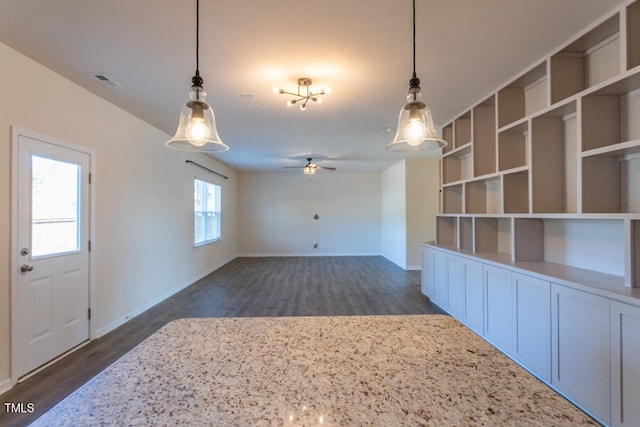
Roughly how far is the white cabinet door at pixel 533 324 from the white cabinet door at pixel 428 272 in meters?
1.86

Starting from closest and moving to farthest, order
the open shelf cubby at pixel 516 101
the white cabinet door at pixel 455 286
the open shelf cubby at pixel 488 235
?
the open shelf cubby at pixel 516 101, the white cabinet door at pixel 455 286, the open shelf cubby at pixel 488 235

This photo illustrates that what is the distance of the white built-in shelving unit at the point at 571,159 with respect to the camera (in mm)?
2064

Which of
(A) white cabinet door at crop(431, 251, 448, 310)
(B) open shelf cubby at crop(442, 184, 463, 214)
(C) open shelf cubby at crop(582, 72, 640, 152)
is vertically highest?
(C) open shelf cubby at crop(582, 72, 640, 152)

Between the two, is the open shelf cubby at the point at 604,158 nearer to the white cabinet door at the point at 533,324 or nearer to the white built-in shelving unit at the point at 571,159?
the white built-in shelving unit at the point at 571,159

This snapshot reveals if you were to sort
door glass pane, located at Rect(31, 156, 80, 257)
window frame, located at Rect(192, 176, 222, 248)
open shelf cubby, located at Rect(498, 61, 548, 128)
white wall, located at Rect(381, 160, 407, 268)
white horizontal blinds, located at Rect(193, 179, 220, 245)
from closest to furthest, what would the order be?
door glass pane, located at Rect(31, 156, 80, 257), open shelf cubby, located at Rect(498, 61, 548, 128), window frame, located at Rect(192, 176, 222, 248), white horizontal blinds, located at Rect(193, 179, 220, 245), white wall, located at Rect(381, 160, 407, 268)

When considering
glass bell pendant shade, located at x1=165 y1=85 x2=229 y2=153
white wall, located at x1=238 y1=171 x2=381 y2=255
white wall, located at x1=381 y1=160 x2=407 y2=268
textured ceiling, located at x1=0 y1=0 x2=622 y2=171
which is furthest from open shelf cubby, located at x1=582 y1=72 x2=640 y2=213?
white wall, located at x1=238 y1=171 x2=381 y2=255

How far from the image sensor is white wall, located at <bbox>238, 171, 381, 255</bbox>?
9.50 m

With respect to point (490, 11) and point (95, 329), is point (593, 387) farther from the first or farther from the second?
point (95, 329)

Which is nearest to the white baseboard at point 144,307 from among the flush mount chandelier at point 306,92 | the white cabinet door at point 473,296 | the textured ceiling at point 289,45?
the textured ceiling at point 289,45

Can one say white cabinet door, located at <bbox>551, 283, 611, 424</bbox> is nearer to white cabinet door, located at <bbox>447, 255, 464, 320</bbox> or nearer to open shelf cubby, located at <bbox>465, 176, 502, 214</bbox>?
white cabinet door, located at <bbox>447, 255, 464, 320</bbox>

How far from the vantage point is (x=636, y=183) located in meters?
2.13

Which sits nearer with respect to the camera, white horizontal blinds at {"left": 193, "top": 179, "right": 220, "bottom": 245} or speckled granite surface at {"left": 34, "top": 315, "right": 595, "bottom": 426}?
speckled granite surface at {"left": 34, "top": 315, "right": 595, "bottom": 426}

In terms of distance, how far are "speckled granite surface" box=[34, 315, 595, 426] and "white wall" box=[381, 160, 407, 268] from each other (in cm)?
615

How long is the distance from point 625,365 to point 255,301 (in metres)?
4.16
